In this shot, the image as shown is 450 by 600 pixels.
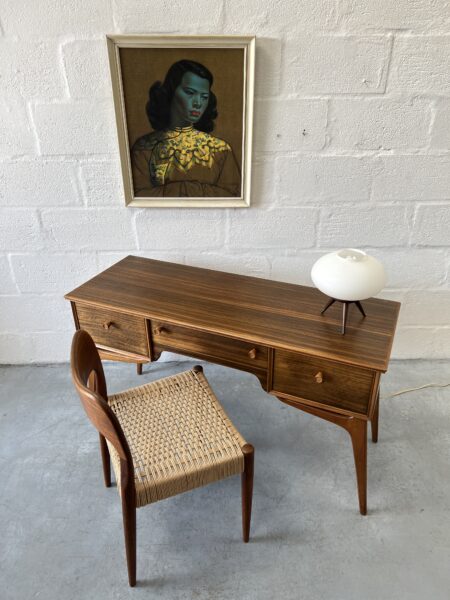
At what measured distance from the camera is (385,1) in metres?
1.44

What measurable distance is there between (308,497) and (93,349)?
3.06ft

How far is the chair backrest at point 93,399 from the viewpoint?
0.94m

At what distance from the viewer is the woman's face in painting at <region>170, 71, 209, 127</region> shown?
5.10 ft

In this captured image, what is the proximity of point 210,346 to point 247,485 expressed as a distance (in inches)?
17.3

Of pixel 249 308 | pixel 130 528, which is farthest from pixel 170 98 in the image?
pixel 130 528

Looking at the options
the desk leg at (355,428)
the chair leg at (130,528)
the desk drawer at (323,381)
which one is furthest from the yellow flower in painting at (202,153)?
the chair leg at (130,528)

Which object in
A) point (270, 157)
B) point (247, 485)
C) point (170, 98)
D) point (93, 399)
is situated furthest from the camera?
point (270, 157)

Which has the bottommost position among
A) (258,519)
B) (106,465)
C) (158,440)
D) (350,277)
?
(258,519)

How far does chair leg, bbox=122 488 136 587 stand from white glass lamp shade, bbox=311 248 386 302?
32.1 inches

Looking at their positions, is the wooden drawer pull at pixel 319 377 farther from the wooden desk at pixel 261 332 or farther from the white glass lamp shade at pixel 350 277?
the white glass lamp shade at pixel 350 277

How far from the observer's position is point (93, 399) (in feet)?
3.04

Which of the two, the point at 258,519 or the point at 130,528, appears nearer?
the point at 130,528

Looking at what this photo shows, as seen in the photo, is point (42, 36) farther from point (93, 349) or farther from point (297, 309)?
point (297, 309)

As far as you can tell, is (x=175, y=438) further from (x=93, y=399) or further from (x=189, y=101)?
(x=189, y=101)
